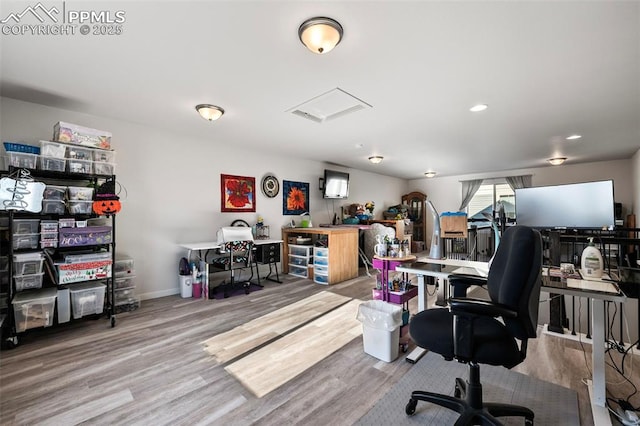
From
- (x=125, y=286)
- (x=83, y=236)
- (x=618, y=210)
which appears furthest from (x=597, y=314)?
(x=618, y=210)

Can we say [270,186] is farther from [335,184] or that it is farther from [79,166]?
[79,166]

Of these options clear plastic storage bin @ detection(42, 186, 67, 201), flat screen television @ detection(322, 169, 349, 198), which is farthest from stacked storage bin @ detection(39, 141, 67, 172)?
flat screen television @ detection(322, 169, 349, 198)

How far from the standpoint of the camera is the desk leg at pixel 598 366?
1.59 metres

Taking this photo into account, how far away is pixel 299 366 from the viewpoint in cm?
206

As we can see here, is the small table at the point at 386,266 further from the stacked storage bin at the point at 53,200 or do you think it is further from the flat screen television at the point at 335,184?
the flat screen television at the point at 335,184

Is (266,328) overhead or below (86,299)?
below

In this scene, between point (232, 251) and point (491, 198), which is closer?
point (232, 251)

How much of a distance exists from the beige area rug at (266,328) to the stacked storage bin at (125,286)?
151 cm

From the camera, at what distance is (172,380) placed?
189 cm

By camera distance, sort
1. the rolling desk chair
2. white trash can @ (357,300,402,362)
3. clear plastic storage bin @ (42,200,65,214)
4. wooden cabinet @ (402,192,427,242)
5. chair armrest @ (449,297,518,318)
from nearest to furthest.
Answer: chair armrest @ (449,297,518,318) < white trash can @ (357,300,402,362) < clear plastic storage bin @ (42,200,65,214) < the rolling desk chair < wooden cabinet @ (402,192,427,242)

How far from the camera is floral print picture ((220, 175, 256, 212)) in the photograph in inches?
178

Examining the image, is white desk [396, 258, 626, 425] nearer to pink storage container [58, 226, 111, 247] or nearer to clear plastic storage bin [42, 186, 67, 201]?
pink storage container [58, 226, 111, 247]

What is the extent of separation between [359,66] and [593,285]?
224 cm

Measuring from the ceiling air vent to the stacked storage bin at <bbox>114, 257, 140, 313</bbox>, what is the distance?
2751 millimetres
